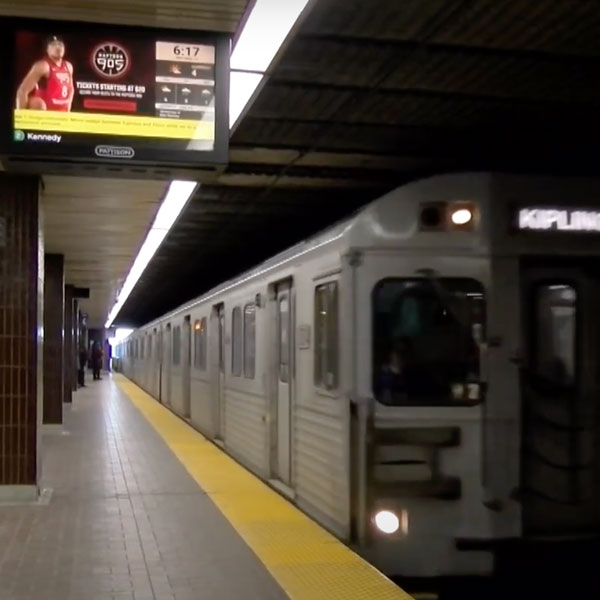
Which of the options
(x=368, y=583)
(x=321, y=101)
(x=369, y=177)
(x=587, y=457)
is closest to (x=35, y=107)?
(x=321, y=101)

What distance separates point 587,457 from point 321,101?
12.2 feet

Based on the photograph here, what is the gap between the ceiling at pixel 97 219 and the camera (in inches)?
374

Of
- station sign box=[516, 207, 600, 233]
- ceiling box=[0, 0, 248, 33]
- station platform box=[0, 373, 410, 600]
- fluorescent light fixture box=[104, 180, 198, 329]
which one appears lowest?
station platform box=[0, 373, 410, 600]

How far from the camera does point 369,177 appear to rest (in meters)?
11.7

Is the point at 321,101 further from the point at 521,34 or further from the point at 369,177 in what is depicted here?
the point at 369,177

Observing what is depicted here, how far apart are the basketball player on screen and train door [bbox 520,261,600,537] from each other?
10.2 ft

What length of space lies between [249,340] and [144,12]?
5.59 meters

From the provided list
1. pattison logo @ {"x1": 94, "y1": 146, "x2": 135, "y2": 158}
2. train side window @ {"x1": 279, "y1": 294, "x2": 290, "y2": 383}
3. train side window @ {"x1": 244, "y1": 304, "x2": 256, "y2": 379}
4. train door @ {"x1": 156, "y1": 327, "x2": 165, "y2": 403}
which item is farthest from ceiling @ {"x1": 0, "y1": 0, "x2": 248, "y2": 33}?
train door @ {"x1": 156, "y1": 327, "x2": 165, "y2": 403}

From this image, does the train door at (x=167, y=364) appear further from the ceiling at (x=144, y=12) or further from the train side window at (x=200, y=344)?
the ceiling at (x=144, y=12)

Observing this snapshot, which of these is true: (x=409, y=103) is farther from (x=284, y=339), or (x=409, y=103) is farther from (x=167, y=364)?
(x=167, y=364)

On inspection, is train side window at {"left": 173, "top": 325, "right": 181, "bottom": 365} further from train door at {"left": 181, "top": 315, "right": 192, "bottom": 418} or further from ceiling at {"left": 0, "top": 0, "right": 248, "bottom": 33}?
ceiling at {"left": 0, "top": 0, "right": 248, "bottom": 33}

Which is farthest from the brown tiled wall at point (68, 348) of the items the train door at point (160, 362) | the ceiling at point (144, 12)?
the ceiling at point (144, 12)

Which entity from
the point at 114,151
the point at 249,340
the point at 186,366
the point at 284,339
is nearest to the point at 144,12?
the point at 114,151

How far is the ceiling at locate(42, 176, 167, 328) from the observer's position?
9.50m
